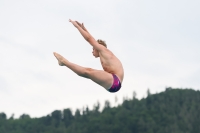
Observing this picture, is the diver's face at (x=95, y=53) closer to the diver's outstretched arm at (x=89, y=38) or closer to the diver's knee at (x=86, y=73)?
the diver's outstretched arm at (x=89, y=38)

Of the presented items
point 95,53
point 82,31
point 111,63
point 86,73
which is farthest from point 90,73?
point 82,31

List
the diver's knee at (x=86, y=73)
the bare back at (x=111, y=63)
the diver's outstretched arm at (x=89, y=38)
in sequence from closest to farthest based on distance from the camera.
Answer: the diver's knee at (x=86, y=73), the diver's outstretched arm at (x=89, y=38), the bare back at (x=111, y=63)

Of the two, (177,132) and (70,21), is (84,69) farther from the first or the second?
(177,132)

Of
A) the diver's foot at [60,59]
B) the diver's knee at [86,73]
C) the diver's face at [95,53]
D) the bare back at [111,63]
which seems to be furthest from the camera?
the diver's face at [95,53]

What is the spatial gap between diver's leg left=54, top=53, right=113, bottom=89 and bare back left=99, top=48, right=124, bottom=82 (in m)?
0.45

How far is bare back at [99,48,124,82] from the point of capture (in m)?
21.2

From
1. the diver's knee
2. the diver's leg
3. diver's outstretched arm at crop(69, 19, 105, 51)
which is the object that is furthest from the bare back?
the diver's knee

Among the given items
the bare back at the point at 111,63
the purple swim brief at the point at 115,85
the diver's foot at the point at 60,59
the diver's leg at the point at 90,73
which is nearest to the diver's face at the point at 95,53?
the bare back at the point at 111,63

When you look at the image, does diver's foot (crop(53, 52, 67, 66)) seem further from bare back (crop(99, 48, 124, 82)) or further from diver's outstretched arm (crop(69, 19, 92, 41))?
bare back (crop(99, 48, 124, 82))

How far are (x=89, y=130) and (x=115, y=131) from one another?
8.99 m

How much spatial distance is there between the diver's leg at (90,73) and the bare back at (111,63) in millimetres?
453

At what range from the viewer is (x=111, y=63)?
21328 mm

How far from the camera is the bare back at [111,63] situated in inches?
834

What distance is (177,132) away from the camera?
198250mm
